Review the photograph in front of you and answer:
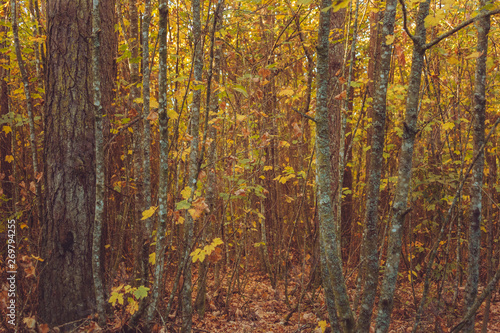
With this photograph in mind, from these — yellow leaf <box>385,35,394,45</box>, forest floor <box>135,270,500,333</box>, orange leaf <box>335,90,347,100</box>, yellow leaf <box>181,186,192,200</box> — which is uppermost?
yellow leaf <box>385,35,394,45</box>

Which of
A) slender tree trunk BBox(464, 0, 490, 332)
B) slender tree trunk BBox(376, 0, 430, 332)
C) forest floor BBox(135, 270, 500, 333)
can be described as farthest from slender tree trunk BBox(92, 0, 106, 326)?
slender tree trunk BBox(464, 0, 490, 332)

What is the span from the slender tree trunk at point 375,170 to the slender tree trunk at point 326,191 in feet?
0.64

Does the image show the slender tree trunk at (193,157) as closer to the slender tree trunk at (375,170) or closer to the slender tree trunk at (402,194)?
the slender tree trunk at (375,170)

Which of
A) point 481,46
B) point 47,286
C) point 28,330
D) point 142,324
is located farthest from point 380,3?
point 28,330

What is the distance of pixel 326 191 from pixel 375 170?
418mm

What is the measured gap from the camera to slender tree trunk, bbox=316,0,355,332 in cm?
205

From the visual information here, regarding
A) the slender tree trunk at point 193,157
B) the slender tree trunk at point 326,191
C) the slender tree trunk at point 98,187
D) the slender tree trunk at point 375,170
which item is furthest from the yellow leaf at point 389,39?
the slender tree trunk at point 98,187

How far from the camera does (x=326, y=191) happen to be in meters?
2.15

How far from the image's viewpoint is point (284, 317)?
4398mm

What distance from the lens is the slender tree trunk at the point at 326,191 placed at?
205 centimetres

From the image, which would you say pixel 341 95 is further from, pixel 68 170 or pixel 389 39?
pixel 68 170

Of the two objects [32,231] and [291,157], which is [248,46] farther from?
[32,231]

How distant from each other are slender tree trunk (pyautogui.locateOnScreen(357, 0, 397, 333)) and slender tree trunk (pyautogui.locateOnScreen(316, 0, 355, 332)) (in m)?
0.20

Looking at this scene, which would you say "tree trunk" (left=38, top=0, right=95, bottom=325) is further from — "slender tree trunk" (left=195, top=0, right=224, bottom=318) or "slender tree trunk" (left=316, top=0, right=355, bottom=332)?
"slender tree trunk" (left=316, top=0, right=355, bottom=332)
